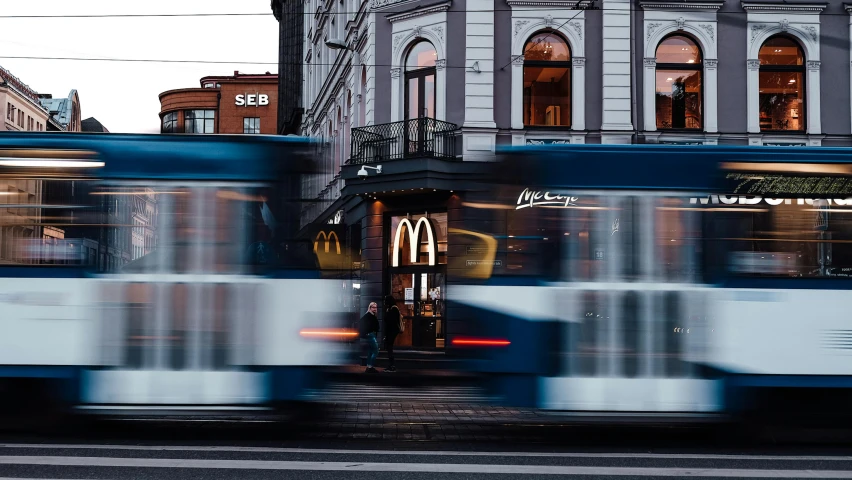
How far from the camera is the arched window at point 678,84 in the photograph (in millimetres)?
24812

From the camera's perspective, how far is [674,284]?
A: 10250mm

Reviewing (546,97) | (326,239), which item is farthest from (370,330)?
(326,239)

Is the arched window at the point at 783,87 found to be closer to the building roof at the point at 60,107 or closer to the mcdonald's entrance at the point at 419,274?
the mcdonald's entrance at the point at 419,274

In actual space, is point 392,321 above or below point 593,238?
below

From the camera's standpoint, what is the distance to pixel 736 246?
10289 millimetres

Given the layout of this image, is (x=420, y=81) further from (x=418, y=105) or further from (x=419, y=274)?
(x=419, y=274)

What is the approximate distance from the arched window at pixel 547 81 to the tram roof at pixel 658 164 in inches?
559

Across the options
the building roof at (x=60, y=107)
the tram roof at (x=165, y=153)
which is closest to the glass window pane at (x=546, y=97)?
the tram roof at (x=165, y=153)

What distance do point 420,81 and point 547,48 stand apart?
138 inches

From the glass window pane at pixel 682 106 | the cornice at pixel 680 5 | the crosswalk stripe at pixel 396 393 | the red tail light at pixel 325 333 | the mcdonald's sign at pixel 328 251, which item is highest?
the cornice at pixel 680 5

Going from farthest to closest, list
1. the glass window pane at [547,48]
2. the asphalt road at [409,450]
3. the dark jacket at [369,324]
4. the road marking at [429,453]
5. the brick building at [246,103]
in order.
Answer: the brick building at [246,103], the glass window pane at [547,48], the dark jacket at [369,324], the road marking at [429,453], the asphalt road at [409,450]

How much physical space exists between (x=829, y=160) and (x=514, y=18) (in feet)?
49.5

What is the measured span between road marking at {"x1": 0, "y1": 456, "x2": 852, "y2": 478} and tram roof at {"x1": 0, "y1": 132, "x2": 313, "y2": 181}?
→ 3237 mm

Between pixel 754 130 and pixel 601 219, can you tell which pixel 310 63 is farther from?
pixel 601 219
